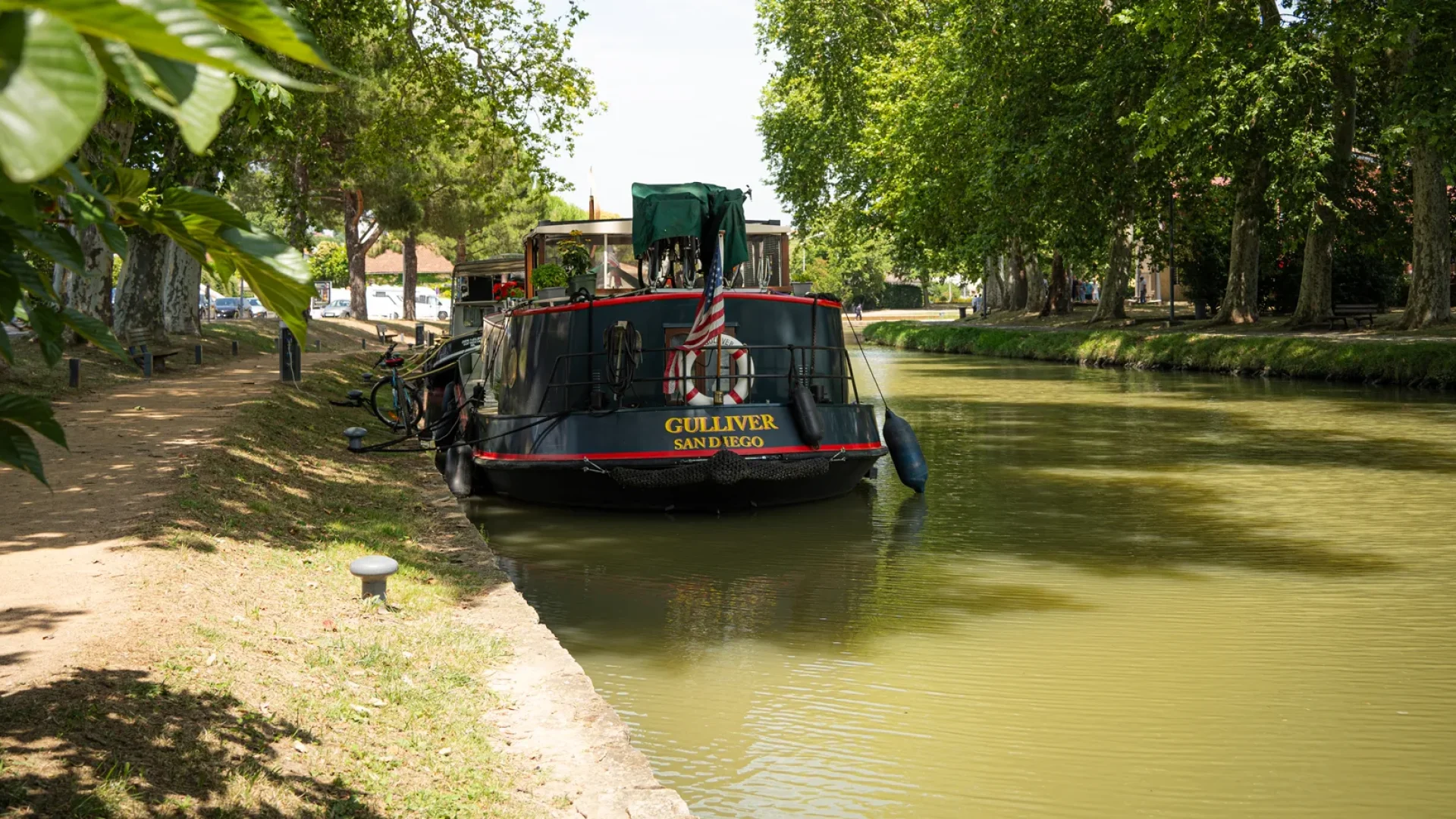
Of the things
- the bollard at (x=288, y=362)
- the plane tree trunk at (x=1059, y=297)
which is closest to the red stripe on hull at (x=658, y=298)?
the bollard at (x=288, y=362)

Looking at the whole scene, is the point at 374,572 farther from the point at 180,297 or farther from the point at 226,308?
the point at 226,308

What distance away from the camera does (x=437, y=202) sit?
5753cm

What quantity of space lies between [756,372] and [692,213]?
1.79m

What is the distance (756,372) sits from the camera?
14.5 meters

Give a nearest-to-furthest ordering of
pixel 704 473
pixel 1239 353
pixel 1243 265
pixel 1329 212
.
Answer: pixel 704 473 → pixel 1239 353 → pixel 1329 212 → pixel 1243 265

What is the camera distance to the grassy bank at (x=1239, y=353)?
2633cm

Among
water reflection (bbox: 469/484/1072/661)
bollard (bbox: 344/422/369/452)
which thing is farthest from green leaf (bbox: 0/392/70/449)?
bollard (bbox: 344/422/369/452)

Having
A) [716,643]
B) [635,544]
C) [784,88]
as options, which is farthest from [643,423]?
[784,88]

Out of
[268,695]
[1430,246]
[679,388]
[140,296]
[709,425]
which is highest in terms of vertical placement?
[1430,246]

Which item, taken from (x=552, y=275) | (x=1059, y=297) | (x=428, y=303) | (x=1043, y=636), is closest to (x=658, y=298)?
(x=552, y=275)

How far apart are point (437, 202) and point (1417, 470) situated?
46.9 metres

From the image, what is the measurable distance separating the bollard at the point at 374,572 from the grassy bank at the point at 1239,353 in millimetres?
23050

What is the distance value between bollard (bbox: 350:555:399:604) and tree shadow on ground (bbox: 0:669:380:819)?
212cm

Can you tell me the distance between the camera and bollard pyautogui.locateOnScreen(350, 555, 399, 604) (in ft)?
24.7
